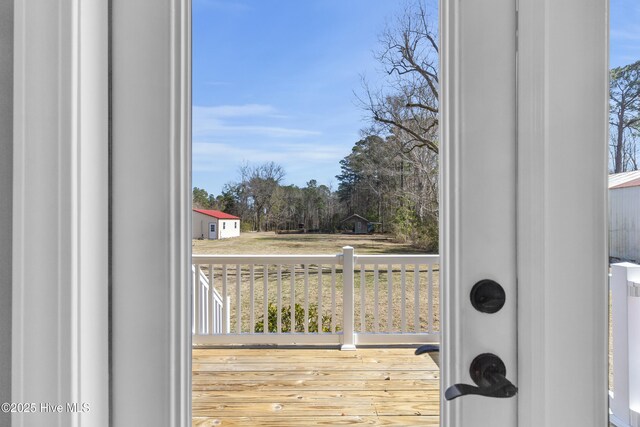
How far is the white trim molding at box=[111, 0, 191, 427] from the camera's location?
18.3 inches

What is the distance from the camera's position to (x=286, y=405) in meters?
1.91

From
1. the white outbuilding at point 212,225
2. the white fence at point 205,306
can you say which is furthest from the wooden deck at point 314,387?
the white outbuilding at point 212,225

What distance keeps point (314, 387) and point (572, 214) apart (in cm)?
197

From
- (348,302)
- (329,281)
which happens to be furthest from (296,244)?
(348,302)

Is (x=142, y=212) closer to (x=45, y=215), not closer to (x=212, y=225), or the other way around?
(x=45, y=215)

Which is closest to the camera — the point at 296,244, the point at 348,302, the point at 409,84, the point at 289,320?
the point at 348,302

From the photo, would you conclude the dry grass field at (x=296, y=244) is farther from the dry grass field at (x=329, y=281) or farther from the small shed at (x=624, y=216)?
A: the small shed at (x=624, y=216)

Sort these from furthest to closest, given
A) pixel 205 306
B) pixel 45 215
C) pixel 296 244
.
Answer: pixel 296 244, pixel 205 306, pixel 45 215

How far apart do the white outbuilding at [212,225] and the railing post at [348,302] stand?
1.13 metres

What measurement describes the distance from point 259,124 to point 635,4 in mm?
2889

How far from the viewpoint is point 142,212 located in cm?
47

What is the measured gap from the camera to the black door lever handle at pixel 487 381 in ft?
1.49

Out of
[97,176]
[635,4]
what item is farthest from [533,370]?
[97,176]

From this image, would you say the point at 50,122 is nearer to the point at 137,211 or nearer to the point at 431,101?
the point at 137,211
